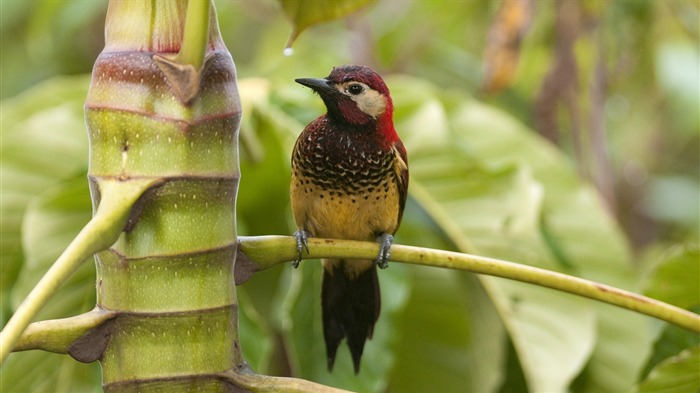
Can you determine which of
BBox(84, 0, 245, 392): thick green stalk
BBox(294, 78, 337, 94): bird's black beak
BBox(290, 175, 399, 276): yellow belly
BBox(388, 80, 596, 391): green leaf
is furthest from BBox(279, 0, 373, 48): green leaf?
BBox(290, 175, 399, 276): yellow belly

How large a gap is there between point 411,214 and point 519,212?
406 mm

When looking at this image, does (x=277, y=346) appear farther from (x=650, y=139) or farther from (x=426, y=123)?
(x=650, y=139)

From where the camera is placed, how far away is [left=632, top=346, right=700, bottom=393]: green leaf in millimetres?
1023

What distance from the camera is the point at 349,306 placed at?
4.82 feet

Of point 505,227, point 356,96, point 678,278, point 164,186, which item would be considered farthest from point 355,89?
point 164,186

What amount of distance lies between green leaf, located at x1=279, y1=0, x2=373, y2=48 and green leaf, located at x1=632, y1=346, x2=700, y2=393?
546 mm

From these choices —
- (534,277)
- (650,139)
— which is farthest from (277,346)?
(650,139)

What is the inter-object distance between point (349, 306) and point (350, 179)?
26 centimetres

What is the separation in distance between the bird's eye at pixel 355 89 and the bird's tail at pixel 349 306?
29cm

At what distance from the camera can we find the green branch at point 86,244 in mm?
677

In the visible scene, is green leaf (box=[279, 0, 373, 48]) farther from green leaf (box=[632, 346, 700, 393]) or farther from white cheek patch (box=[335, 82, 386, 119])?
green leaf (box=[632, 346, 700, 393])

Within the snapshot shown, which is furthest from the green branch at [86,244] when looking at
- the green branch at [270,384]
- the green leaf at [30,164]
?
the green leaf at [30,164]

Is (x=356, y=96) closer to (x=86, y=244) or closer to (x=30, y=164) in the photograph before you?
(x=30, y=164)

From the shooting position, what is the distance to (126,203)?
2.43 feet
